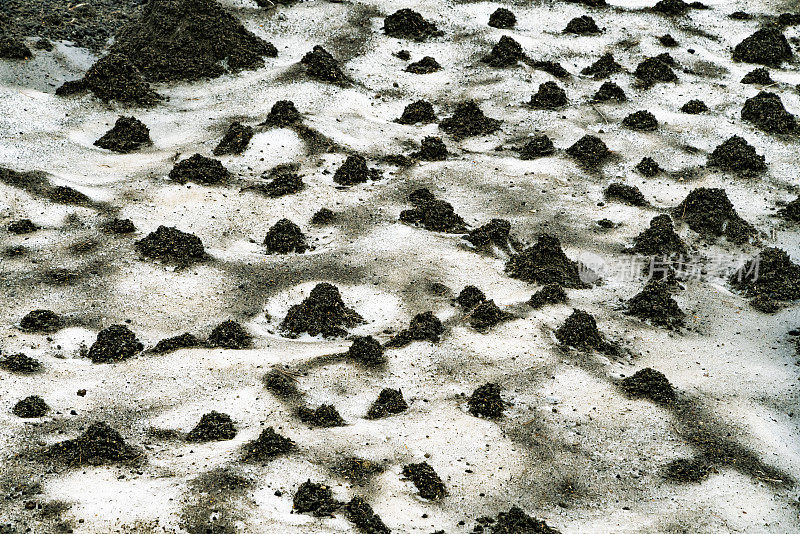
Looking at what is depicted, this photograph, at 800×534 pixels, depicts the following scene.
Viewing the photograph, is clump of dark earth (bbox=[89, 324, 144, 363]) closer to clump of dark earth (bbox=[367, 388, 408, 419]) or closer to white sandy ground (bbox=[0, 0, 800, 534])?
white sandy ground (bbox=[0, 0, 800, 534])

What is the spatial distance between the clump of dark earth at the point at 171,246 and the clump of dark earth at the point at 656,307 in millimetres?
8111

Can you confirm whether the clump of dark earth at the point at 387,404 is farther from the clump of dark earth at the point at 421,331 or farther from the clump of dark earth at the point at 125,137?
the clump of dark earth at the point at 125,137

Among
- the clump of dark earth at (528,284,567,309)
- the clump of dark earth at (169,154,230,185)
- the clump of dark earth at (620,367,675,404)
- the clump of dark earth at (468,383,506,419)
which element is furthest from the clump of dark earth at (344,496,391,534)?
the clump of dark earth at (169,154,230,185)

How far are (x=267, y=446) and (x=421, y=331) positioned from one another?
3736mm

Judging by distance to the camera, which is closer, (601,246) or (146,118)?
(601,246)

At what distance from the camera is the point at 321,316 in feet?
43.1

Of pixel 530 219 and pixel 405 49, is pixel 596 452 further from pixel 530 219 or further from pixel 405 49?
pixel 405 49

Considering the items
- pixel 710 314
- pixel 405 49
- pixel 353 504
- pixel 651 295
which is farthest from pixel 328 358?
pixel 405 49

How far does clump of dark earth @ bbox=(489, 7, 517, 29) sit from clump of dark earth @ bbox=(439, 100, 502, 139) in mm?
5213

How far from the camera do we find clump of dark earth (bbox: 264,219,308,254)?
595 inches

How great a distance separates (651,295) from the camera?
544 inches

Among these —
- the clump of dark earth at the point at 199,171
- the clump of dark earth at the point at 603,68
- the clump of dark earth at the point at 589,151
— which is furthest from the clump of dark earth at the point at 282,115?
the clump of dark earth at the point at 603,68

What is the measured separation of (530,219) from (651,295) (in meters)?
3.39

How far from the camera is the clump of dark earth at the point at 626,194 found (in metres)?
16.9
